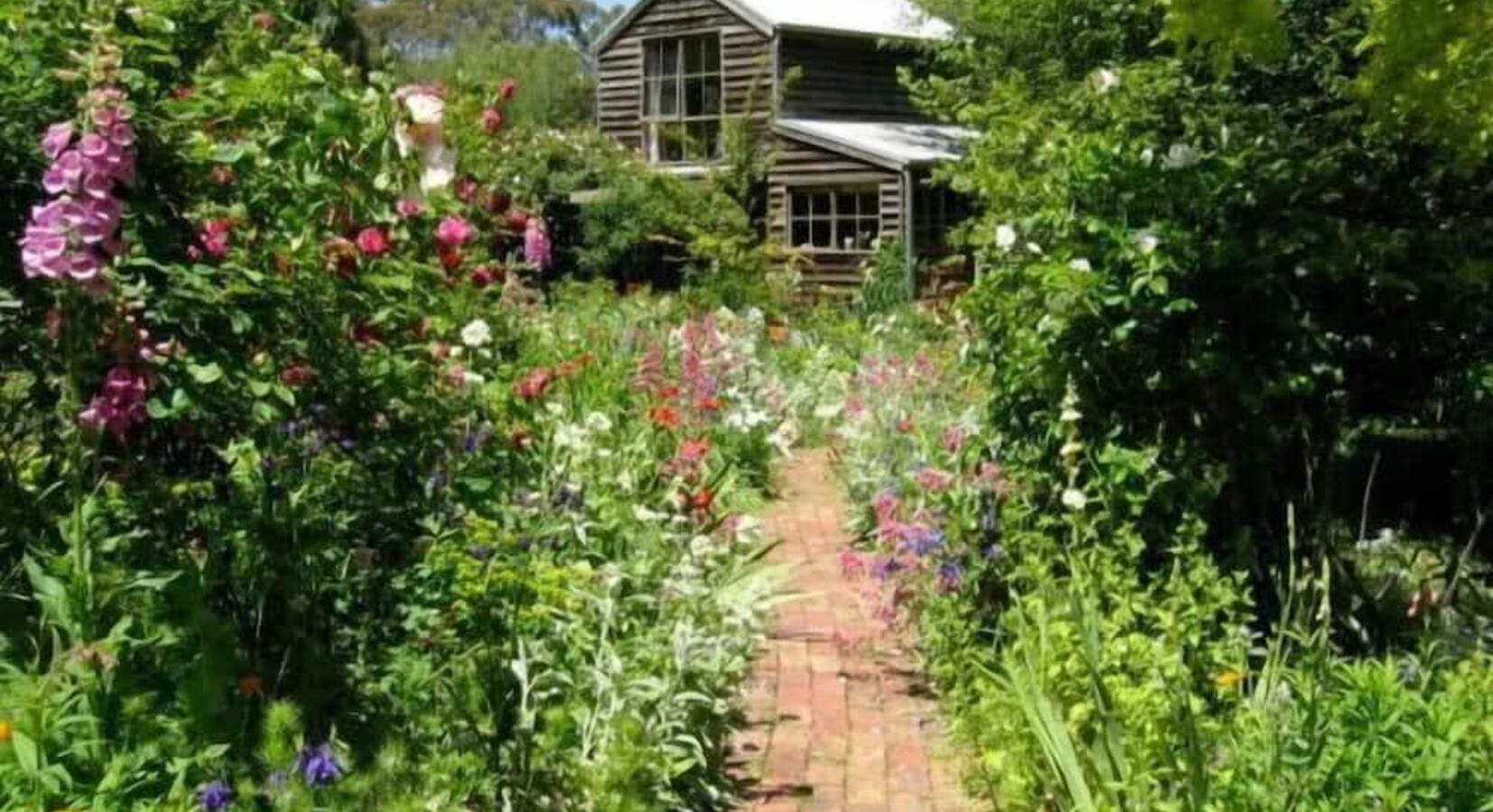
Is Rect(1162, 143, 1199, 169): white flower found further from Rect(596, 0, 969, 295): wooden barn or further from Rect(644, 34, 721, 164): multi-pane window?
Rect(644, 34, 721, 164): multi-pane window

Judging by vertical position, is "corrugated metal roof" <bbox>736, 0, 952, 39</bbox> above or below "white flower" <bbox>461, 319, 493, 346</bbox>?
above

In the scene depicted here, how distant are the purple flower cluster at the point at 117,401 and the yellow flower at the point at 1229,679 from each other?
2.42 metres

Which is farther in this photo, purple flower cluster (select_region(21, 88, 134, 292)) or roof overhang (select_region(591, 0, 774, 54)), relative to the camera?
roof overhang (select_region(591, 0, 774, 54))

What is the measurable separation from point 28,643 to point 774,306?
45.4 feet

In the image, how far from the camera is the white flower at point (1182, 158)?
15.5 ft

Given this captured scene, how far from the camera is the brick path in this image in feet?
14.5

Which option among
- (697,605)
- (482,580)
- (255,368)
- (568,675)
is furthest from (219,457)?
(697,605)

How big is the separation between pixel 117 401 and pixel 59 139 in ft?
1.68

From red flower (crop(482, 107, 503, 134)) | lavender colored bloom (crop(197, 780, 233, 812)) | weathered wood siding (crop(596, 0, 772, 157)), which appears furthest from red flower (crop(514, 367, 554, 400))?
weathered wood siding (crop(596, 0, 772, 157))

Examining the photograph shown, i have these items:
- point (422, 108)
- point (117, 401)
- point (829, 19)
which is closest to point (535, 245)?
point (422, 108)

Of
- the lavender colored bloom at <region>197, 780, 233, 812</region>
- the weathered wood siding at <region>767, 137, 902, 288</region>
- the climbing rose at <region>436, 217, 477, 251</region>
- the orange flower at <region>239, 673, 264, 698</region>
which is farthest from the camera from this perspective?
the weathered wood siding at <region>767, 137, 902, 288</region>

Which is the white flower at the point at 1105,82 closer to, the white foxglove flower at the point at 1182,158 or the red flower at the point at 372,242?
the white foxglove flower at the point at 1182,158

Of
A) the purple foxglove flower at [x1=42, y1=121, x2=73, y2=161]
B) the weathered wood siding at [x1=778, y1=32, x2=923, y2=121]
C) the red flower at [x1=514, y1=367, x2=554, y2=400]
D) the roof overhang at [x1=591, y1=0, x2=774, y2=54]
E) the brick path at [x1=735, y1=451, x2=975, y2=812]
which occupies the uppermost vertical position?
the roof overhang at [x1=591, y1=0, x2=774, y2=54]

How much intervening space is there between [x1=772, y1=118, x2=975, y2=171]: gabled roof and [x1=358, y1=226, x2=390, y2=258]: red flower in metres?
17.4
